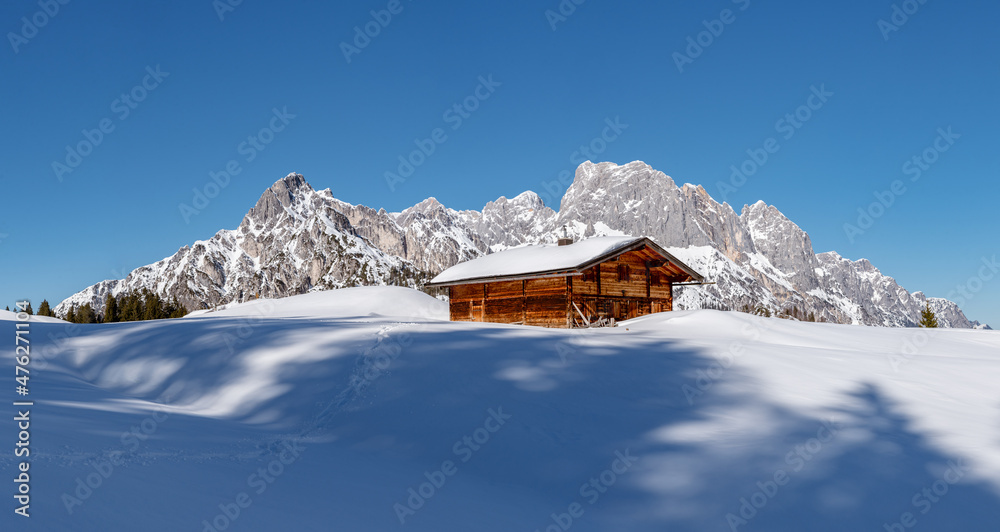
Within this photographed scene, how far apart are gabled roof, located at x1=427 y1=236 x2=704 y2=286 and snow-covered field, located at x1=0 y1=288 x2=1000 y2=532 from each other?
12.8 metres

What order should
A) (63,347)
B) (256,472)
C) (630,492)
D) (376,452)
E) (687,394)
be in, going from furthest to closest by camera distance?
(63,347)
(687,394)
(376,452)
(630,492)
(256,472)

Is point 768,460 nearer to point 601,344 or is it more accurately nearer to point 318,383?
point 601,344

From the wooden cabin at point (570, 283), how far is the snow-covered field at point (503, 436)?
13089 millimetres

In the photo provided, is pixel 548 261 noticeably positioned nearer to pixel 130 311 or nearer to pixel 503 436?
pixel 503 436

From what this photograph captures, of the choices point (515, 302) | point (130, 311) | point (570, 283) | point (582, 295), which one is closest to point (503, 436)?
point (570, 283)

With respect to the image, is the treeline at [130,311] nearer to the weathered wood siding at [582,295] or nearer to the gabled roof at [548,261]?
the gabled roof at [548,261]

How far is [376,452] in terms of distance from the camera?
784 centimetres

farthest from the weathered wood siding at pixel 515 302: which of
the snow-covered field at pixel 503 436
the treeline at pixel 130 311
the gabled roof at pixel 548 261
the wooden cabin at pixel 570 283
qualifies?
the treeline at pixel 130 311

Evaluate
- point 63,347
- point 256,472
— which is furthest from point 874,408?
point 63,347

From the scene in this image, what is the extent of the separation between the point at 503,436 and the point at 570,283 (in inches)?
743

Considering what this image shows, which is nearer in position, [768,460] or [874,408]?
[768,460]

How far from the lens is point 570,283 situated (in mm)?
26703

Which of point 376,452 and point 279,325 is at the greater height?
point 279,325

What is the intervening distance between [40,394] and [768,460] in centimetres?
1051
